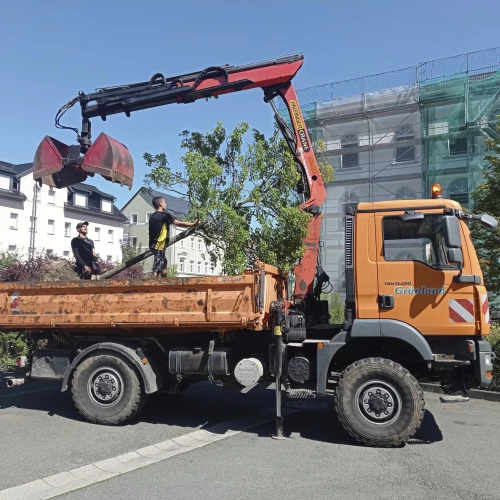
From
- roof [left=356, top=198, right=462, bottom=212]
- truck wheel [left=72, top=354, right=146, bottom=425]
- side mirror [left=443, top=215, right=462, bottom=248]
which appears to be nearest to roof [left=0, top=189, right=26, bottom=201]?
truck wheel [left=72, top=354, right=146, bottom=425]

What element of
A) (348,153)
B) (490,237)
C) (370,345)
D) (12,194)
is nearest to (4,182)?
(12,194)

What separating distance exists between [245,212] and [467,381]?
216 inches

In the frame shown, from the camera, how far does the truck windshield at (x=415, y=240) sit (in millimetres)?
6203

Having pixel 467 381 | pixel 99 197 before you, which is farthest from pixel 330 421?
pixel 99 197

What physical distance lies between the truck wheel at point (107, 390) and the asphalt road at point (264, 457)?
18 centimetres

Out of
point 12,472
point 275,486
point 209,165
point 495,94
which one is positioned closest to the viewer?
point 275,486

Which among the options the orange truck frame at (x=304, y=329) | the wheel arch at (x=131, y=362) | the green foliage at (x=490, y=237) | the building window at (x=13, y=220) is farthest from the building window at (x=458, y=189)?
the building window at (x=13, y=220)

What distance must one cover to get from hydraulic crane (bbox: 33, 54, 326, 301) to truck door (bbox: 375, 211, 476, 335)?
86.8 inches

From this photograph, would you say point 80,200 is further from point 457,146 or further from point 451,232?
A: point 451,232

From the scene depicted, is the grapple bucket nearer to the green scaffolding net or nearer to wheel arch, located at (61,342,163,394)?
wheel arch, located at (61,342,163,394)

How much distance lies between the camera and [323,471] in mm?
5102

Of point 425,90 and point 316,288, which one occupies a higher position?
point 425,90

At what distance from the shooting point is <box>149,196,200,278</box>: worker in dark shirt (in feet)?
26.4

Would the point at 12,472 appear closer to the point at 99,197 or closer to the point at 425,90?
the point at 425,90
